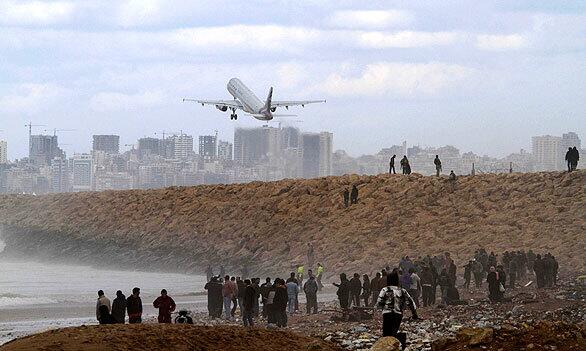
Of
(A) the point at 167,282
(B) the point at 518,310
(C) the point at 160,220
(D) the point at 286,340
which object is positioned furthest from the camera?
(C) the point at 160,220

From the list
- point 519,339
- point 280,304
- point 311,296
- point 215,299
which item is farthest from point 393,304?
point 311,296

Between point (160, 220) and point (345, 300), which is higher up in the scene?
point (160, 220)

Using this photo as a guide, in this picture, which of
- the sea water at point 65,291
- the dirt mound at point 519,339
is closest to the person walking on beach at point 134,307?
the sea water at point 65,291

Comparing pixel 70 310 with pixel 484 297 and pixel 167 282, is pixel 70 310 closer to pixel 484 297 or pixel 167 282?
pixel 484 297

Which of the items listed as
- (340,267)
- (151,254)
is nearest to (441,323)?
(340,267)

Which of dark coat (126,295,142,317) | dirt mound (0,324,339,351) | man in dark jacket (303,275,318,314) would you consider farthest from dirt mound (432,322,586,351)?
man in dark jacket (303,275,318,314)

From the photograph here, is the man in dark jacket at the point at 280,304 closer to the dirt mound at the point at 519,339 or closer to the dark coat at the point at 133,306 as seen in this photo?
the dark coat at the point at 133,306
